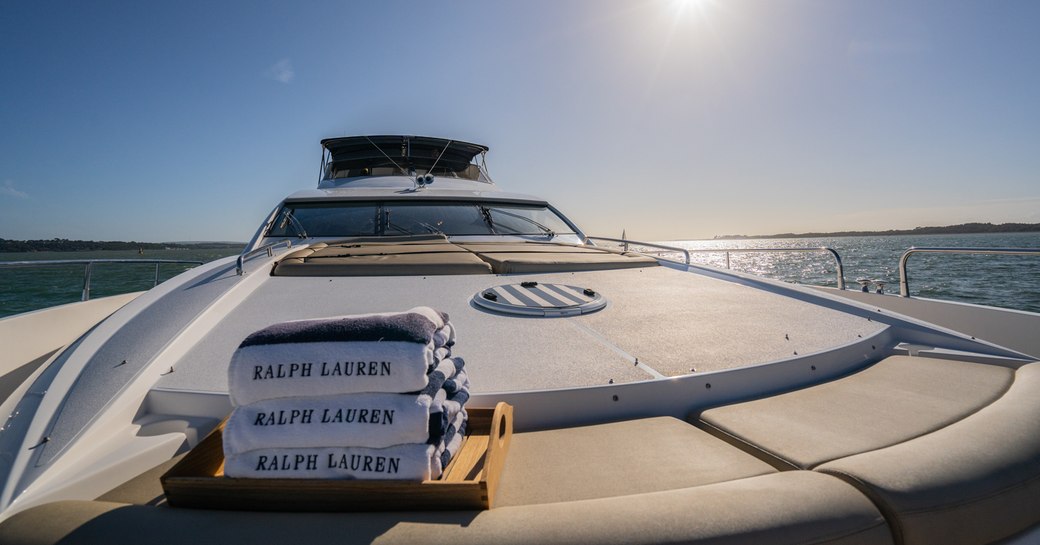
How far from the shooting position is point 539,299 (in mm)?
2477

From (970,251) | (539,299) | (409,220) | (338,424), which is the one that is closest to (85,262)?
(409,220)

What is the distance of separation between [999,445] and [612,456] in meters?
0.98

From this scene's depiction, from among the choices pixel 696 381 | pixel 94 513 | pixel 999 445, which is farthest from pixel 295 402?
pixel 999 445

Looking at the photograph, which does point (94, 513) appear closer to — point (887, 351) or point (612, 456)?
point (612, 456)

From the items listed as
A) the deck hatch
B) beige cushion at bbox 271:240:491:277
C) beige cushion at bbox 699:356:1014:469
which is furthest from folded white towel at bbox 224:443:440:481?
beige cushion at bbox 271:240:491:277

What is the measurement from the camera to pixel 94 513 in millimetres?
953

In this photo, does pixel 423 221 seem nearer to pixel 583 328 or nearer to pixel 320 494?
pixel 583 328

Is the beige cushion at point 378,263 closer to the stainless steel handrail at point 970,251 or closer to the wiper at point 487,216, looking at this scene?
the wiper at point 487,216

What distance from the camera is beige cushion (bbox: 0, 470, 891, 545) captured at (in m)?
0.88

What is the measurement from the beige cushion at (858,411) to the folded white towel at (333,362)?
1.02 m

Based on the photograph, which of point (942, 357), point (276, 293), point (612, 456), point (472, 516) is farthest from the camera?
point (276, 293)

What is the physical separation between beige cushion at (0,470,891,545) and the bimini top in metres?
6.20

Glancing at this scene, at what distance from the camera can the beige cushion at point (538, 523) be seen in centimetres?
88

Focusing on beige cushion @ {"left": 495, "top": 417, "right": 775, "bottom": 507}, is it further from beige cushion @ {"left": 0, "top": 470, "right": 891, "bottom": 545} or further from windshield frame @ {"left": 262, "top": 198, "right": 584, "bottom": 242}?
windshield frame @ {"left": 262, "top": 198, "right": 584, "bottom": 242}
